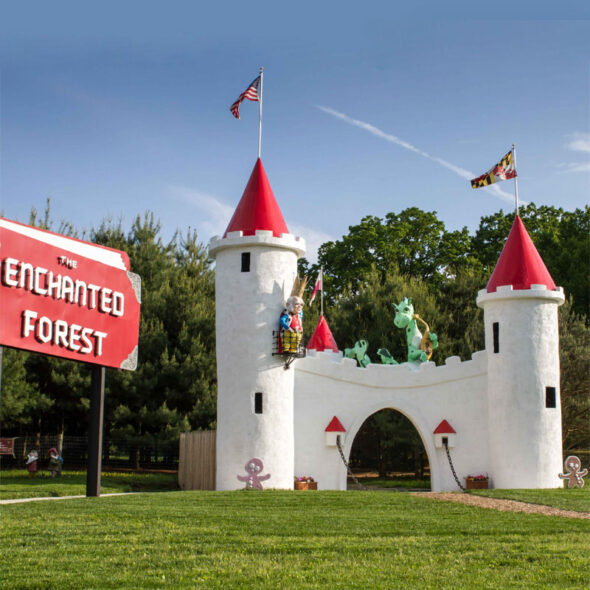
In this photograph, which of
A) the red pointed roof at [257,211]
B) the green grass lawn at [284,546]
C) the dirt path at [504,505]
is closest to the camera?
the green grass lawn at [284,546]

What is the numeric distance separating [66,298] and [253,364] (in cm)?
728

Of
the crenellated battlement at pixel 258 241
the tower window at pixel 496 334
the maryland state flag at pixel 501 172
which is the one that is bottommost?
the tower window at pixel 496 334

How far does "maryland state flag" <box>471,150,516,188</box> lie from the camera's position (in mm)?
23453

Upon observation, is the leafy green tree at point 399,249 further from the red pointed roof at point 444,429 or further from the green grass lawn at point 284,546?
the green grass lawn at point 284,546

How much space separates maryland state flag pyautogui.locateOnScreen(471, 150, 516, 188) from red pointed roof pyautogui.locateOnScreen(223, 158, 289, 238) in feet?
20.4

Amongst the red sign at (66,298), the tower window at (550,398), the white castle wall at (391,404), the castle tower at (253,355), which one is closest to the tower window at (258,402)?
the castle tower at (253,355)

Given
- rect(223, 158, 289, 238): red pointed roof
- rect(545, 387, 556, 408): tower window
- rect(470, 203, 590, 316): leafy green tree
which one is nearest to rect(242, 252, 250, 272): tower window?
rect(223, 158, 289, 238): red pointed roof

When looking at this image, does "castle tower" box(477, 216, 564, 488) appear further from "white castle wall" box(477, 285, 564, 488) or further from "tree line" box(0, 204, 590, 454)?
"tree line" box(0, 204, 590, 454)

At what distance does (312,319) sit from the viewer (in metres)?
36.3

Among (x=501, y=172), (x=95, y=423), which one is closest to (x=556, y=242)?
(x=501, y=172)

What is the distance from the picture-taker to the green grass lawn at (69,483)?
736 inches

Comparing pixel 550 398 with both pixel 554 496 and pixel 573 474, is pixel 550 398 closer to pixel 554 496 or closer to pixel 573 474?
pixel 573 474

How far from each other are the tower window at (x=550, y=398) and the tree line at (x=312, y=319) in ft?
25.6

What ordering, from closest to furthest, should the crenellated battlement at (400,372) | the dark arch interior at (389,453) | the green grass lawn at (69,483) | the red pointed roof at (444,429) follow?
1. the green grass lawn at (69,483)
2. the red pointed roof at (444,429)
3. the crenellated battlement at (400,372)
4. the dark arch interior at (389,453)
